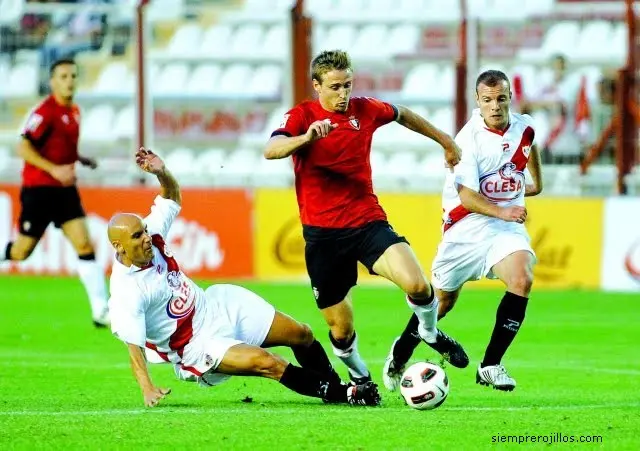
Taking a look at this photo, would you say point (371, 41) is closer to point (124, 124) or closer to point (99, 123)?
point (124, 124)

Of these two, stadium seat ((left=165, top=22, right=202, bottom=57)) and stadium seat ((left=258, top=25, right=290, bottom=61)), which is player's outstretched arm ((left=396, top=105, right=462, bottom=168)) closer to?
stadium seat ((left=258, top=25, right=290, bottom=61))

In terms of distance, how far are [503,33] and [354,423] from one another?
12.8m

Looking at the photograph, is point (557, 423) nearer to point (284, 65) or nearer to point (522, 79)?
point (522, 79)

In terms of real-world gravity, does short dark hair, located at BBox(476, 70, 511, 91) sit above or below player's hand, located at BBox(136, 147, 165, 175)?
above

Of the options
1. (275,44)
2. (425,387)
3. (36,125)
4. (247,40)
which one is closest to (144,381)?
(425,387)

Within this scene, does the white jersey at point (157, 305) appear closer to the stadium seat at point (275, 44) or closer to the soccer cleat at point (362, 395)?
the soccer cleat at point (362, 395)

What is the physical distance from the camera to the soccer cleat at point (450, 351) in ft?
30.3

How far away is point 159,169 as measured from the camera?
8672mm

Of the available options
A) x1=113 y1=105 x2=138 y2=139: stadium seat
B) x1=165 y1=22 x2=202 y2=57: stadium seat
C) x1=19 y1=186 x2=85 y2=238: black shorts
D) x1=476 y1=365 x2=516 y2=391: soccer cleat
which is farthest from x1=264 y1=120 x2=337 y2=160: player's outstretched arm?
x1=165 y1=22 x2=202 y2=57: stadium seat

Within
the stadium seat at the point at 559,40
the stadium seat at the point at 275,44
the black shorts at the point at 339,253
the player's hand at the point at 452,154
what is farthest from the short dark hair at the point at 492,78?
the stadium seat at the point at 275,44

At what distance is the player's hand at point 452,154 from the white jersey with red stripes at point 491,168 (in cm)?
10

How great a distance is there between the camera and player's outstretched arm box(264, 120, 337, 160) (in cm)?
807

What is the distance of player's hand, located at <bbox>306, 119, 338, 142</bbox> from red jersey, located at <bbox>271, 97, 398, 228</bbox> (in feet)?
2.40

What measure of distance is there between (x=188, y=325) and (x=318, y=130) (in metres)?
1.42
